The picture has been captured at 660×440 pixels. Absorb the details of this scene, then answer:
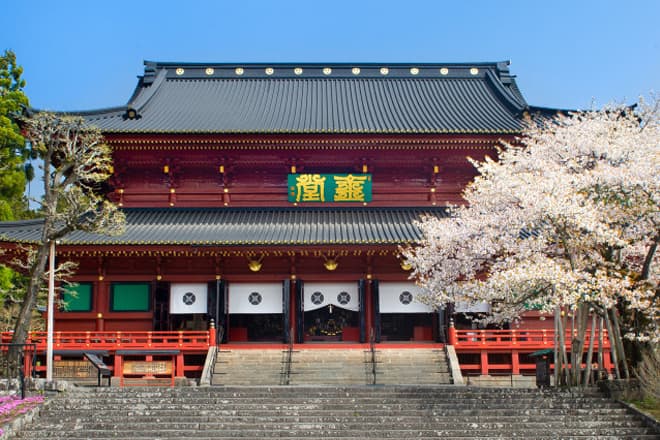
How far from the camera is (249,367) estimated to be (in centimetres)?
2186

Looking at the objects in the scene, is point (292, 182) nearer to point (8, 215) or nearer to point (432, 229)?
point (432, 229)

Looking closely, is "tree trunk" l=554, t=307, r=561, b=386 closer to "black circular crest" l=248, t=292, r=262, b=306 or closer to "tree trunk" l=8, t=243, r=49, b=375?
"black circular crest" l=248, t=292, r=262, b=306

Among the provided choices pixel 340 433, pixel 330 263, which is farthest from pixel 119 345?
pixel 340 433

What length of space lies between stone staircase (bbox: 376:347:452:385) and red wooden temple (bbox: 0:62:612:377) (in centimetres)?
100

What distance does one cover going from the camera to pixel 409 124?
27.5 m

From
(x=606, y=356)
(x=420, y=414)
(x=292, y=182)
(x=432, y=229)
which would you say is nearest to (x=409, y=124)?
(x=292, y=182)

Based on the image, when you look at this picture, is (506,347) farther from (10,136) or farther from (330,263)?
(10,136)

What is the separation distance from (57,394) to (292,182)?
12.8 m

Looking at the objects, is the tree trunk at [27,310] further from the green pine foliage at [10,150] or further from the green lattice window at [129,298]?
the green pine foliage at [10,150]

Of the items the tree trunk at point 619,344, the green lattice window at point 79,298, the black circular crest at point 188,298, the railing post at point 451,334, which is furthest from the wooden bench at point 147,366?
the tree trunk at point 619,344

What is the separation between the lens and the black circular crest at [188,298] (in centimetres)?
2427

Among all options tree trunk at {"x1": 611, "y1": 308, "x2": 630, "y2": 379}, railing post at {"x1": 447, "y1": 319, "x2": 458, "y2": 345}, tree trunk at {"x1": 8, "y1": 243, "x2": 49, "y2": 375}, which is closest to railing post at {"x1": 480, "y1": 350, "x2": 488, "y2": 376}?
railing post at {"x1": 447, "y1": 319, "x2": 458, "y2": 345}

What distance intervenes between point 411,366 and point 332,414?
25.1 feet

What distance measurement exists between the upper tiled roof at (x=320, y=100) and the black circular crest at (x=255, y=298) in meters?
6.05
